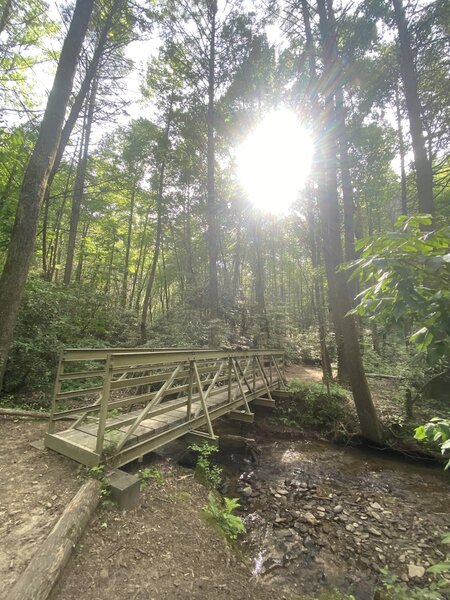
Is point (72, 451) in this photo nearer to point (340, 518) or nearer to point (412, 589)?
point (340, 518)

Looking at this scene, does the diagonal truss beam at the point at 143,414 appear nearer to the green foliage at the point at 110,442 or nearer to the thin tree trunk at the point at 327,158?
the green foliage at the point at 110,442

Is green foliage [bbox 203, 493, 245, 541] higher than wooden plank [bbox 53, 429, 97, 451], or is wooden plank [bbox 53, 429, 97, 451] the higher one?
wooden plank [bbox 53, 429, 97, 451]

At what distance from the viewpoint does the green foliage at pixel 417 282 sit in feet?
A: 4.93

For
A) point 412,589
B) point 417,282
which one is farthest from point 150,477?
point 417,282

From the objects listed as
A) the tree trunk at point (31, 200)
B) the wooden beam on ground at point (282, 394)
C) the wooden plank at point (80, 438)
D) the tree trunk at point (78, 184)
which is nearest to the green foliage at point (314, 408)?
the wooden beam on ground at point (282, 394)

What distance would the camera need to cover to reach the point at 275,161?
12047 mm

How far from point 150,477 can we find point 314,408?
5526mm

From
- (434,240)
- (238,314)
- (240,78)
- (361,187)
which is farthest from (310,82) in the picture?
(434,240)

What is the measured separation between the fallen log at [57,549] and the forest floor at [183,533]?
0.12m

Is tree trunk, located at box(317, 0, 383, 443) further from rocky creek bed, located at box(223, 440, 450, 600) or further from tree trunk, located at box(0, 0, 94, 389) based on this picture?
tree trunk, located at box(0, 0, 94, 389)

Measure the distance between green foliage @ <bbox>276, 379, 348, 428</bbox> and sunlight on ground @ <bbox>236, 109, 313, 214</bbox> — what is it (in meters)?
7.47

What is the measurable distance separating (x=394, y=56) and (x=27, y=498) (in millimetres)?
13656

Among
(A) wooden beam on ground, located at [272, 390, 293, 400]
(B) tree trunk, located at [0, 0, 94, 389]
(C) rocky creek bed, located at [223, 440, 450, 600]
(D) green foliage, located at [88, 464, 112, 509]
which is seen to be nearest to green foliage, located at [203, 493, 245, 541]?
(C) rocky creek bed, located at [223, 440, 450, 600]

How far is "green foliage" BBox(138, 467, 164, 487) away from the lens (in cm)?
372
